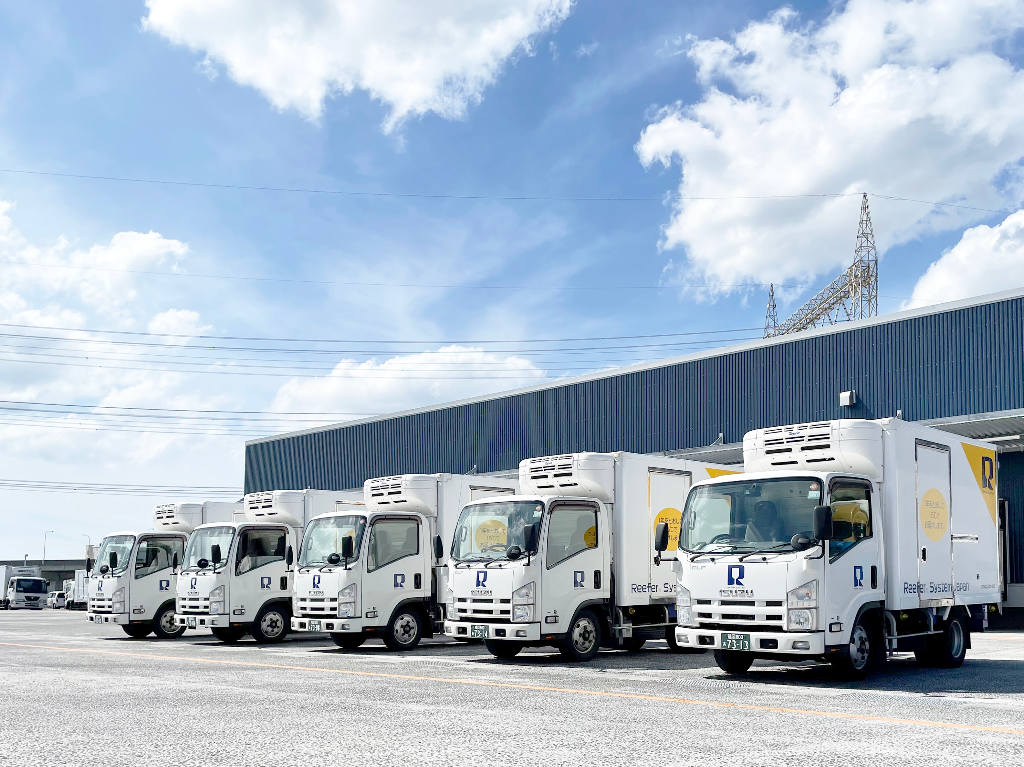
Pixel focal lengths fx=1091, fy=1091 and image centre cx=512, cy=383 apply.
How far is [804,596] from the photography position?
12125 mm

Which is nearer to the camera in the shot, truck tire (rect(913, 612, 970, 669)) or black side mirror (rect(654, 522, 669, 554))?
black side mirror (rect(654, 522, 669, 554))

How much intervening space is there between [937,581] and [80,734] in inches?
413

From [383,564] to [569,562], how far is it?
433cm

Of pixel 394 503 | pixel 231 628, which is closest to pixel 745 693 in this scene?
pixel 394 503

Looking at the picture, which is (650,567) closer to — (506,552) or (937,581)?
(506,552)

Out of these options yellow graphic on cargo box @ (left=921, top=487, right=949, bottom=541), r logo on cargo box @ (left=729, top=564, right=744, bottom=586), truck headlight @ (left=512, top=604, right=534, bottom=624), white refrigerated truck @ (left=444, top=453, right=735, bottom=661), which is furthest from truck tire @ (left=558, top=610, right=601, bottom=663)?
yellow graphic on cargo box @ (left=921, top=487, right=949, bottom=541)

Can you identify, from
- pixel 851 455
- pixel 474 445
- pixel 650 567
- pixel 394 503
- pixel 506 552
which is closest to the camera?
pixel 851 455

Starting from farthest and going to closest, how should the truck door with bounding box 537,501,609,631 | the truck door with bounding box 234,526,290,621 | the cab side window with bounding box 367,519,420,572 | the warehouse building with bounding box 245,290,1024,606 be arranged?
the warehouse building with bounding box 245,290,1024,606
the truck door with bounding box 234,526,290,621
the cab side window with bounding box 367,519,420,572
the truck door with bounding box 537,501,609,631

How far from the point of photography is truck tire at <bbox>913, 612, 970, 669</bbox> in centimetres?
1469

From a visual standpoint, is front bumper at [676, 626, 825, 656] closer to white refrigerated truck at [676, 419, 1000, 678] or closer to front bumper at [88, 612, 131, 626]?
white refrigerated truck at [676, 419, 1000, 678]

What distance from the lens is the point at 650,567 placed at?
660 inches

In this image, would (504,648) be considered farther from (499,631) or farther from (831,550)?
(831,550)

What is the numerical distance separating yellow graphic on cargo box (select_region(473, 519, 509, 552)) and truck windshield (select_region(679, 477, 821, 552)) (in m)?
3.27

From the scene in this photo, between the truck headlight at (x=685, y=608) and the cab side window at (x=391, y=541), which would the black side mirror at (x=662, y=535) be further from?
the cab side window at (x=391, y=541)
